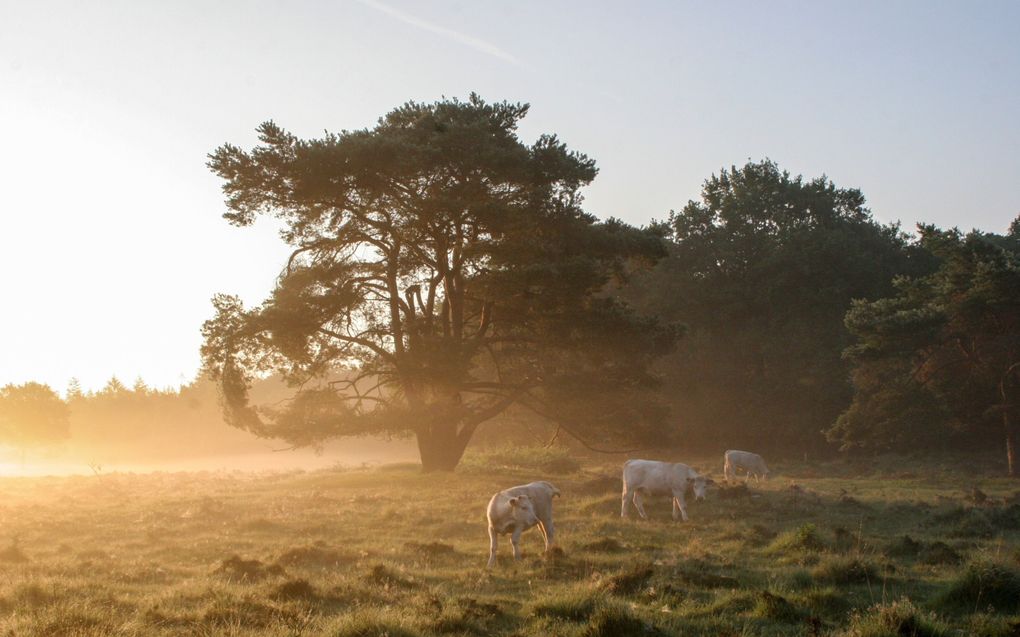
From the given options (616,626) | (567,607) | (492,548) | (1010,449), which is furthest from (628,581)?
(1010,449)

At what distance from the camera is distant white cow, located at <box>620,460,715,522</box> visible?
1922 cm

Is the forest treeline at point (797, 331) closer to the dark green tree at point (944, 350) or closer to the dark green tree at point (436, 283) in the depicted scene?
the dark green tree at point (944, 350)

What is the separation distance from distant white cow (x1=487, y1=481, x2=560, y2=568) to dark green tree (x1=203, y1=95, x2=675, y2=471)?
35.4ft

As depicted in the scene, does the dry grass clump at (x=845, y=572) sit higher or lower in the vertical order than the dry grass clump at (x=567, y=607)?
lower

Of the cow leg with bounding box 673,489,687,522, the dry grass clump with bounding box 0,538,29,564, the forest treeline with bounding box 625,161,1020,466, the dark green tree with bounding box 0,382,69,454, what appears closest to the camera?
the dry grass clump with bounding box 0,538,29,564

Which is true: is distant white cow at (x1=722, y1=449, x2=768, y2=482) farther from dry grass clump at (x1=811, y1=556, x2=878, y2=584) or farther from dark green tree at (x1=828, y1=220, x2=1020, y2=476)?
dry grass clump at (x1=811, y1=556, x2=878, y2=584)

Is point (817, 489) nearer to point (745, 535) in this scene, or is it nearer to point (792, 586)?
point (745, 535)

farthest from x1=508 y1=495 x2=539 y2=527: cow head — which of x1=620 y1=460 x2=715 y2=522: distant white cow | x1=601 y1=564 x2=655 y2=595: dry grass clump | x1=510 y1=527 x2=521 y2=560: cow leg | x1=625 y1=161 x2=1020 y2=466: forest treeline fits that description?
x1=625 y1=161 x2=1020 y2=466: forest treeline

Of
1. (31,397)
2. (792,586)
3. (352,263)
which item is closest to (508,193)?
(352,263)

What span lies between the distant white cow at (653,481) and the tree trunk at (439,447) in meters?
11.6

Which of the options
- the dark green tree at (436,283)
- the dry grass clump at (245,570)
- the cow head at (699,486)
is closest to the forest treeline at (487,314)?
the dark green tree at (436,283)

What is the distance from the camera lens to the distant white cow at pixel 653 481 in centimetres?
1922

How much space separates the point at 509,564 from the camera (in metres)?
13.2

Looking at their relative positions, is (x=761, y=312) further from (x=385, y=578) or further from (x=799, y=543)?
(x=385, y=578)
